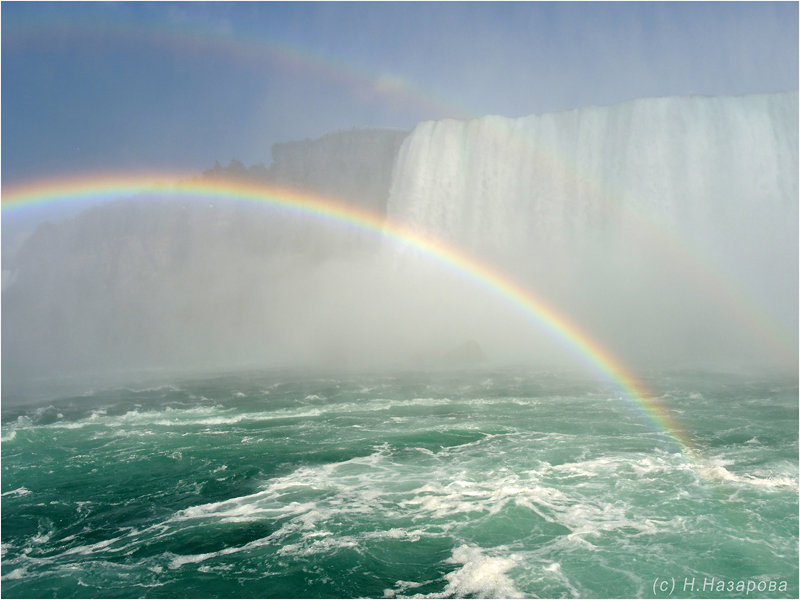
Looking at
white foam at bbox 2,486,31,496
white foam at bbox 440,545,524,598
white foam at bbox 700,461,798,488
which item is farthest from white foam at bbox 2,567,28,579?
white foam at bbox 700,461,798,488

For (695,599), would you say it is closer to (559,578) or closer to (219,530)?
(559,578)

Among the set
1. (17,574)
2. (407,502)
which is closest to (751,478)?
(407,502)

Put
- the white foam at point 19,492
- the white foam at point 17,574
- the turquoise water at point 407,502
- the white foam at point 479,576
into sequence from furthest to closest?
1. the white foam at point 19,492
2. the white foam at point 17,574
3. the turquoise water at point 407,502
4. the white foam at point 479,576

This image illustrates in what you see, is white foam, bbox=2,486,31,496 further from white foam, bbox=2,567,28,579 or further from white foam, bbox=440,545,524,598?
white foam, bbox=440,545,524,598

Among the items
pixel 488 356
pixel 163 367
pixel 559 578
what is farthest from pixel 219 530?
pixel 163 367

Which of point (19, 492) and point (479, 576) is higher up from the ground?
point (19, 492)

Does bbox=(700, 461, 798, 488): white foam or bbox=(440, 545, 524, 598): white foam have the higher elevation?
bbox=(700, 461, 798, 488): white foam

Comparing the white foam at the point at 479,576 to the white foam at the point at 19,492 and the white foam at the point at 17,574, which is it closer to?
the white foam at the point at 17,574

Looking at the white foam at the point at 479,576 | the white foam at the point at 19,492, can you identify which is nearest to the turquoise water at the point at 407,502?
the white foam at the point at 479,576

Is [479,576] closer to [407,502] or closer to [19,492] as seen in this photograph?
[407,502]
